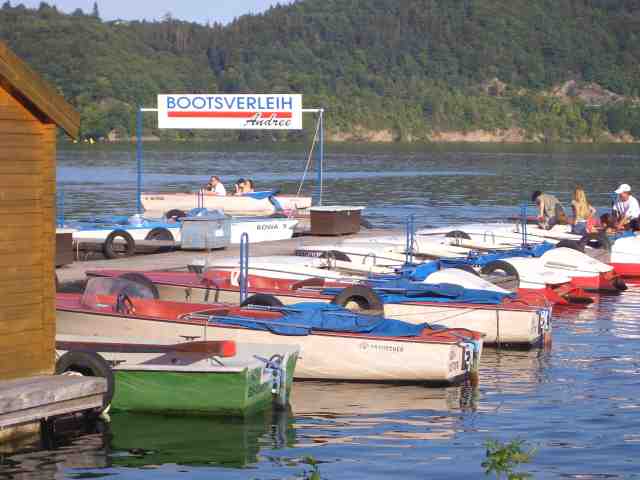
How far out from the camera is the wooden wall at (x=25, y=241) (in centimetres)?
1270

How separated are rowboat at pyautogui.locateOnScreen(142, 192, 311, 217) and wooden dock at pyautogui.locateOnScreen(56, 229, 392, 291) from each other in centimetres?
686

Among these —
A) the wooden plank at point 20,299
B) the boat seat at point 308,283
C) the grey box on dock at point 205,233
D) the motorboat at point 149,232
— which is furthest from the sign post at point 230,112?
the wooden plank at point 20,299

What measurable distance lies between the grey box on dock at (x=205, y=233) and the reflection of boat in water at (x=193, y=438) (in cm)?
1142

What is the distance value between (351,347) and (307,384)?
29.5 inches

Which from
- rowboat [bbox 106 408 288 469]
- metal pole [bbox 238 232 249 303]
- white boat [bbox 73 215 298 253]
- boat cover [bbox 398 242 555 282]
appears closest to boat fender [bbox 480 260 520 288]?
boat cover [bbox 398 242 555 282]

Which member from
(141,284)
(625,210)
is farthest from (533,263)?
(141,284)

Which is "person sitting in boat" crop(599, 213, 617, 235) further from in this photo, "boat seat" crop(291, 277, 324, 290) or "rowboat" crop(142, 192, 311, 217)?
"boat seat" crop(291, 277, 324, 290)

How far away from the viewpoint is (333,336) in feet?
52.9

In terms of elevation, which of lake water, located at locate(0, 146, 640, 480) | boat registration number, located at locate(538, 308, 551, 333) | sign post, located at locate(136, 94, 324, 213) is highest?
sign post, located at locate(136, 94, 324, 213)

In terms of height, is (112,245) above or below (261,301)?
above

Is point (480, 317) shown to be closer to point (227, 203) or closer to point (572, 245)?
point (572, 245)

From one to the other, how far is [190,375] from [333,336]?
2.57 m

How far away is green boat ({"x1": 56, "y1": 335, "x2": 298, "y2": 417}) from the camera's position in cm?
1392

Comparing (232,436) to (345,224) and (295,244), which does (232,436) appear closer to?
(295,244)
